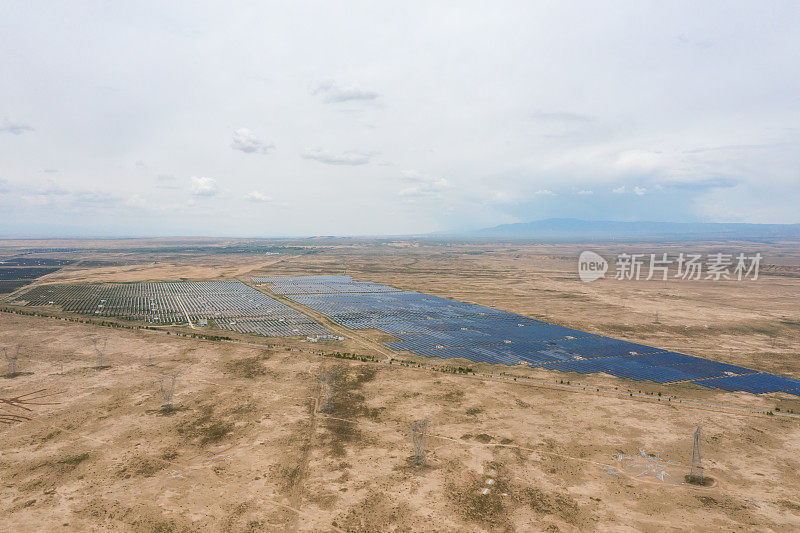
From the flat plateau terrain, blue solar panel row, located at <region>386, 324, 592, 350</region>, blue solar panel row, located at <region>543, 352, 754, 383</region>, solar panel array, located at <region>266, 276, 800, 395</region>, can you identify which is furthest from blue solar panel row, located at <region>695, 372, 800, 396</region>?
blue solar panel row, located at <region>386, 324, 592, 350</region>

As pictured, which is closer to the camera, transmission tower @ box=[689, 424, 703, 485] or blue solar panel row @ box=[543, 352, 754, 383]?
transmission tower @ box=[689, 424, 703, 485]

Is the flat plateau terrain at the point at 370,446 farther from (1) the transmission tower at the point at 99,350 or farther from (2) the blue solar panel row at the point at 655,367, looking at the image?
(2) the blue solar panel row at the point at 655,367

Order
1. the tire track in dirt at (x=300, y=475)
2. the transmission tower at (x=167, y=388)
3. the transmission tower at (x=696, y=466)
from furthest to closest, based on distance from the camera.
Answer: the transmission tower at (x=167, y=388) < the transmission tower at (x=696, y=466) < the tire track in dirt at (x=300, y=475)

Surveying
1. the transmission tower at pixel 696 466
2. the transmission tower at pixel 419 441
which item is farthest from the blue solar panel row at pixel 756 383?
the transmission tower at pixel 419 441

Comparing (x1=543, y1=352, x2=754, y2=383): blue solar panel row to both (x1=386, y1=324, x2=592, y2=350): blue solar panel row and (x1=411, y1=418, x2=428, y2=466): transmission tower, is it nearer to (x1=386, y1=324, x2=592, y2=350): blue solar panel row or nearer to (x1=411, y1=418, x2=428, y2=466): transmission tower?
(x1=386, y1=324, x2=592, y2=350): blue solar panel row

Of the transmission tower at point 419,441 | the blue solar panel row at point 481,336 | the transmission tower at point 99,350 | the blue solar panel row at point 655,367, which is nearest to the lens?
the transmission tower at point 419,441

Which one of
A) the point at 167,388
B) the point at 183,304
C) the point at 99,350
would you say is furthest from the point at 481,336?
the point at 183,304
